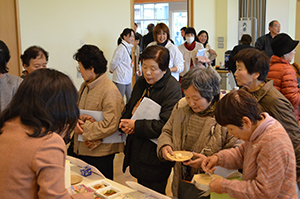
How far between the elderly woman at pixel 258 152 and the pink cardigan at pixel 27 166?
2.53ft

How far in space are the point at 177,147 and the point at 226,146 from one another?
0.31 metres

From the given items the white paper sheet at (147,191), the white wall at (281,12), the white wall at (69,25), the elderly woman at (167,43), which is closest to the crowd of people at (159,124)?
the white paper sheet at (147,191)

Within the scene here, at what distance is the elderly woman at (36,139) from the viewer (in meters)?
1.01

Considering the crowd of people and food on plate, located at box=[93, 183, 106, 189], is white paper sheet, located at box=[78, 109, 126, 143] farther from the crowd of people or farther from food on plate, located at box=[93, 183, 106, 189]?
food on plate, located at box=[93, 183, 106, 189]

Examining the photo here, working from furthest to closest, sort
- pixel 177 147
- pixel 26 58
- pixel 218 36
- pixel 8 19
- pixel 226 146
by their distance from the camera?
pixel 218 36 < pixel 8 19 < pixel 26 58 < pixel 177 147 < pixel 226 146

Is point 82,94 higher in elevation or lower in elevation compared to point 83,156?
higher

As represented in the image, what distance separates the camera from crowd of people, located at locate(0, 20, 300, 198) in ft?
3.43

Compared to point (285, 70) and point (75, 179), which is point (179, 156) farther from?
point (285, 70)

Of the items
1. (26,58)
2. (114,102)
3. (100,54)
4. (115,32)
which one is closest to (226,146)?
(114,102)

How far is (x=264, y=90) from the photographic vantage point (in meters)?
2.00

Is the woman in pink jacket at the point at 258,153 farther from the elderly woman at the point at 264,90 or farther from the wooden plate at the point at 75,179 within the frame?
the wooden plate at the point at 75,179

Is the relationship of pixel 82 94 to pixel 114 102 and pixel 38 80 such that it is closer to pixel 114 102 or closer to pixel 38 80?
pixel 114 102

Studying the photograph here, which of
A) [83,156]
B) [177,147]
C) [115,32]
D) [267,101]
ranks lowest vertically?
[83,156]

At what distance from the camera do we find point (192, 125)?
1.85 m
